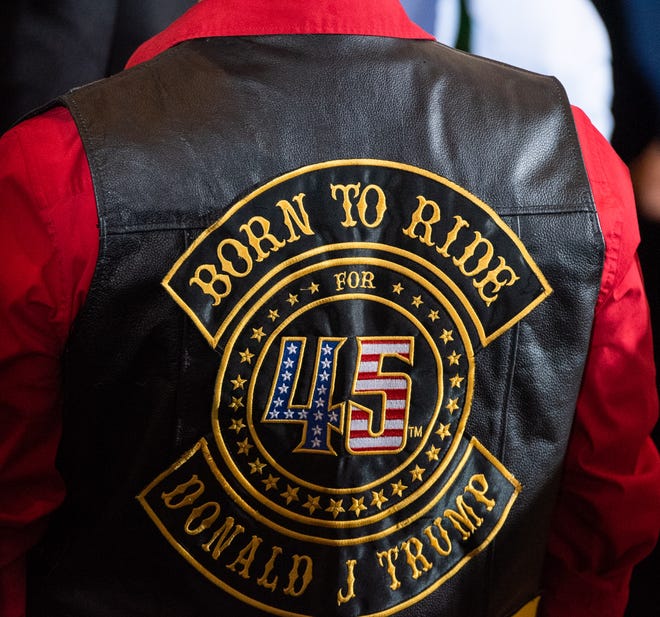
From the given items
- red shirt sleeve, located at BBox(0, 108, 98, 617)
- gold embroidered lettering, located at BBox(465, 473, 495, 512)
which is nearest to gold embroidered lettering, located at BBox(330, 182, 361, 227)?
red shirt sleeve, located at BBox(0, 108, 98, 617)

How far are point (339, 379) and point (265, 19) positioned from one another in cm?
40

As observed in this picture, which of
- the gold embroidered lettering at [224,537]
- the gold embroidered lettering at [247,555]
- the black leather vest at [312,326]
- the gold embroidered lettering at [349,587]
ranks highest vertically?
the black leather vest at [312,326]

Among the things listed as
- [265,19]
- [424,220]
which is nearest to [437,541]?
[424,220]

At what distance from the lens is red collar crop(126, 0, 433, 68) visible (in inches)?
35.9

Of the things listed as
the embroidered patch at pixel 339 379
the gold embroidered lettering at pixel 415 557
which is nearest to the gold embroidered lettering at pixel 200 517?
the embroidered patch at pixel 339 379

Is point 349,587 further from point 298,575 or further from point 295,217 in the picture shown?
point 295,217

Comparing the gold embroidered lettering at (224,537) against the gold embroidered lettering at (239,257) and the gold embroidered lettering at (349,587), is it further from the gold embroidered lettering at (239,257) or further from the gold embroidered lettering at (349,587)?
the gold embroidered lettering at (239,257)

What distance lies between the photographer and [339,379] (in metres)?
0.93

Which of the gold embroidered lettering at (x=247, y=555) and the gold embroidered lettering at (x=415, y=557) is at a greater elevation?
the gold embroidered lettering at (x=247, y=555)

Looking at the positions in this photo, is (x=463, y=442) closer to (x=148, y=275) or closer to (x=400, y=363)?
(x=400, y=363)

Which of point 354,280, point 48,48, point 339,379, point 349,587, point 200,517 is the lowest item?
point 349,587

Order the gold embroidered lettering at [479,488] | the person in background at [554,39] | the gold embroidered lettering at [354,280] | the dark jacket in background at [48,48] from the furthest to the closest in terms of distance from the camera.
Answer: the person in background at [554,39], the dark jacket in background at [48,48], the gold embroidered lettering at [479,488], the gold embroidered lettering at [354,280]

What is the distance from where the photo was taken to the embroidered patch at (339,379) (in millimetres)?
887

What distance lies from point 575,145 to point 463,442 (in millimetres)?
370
